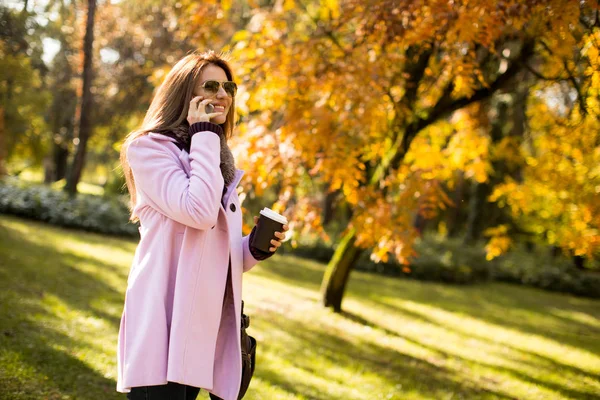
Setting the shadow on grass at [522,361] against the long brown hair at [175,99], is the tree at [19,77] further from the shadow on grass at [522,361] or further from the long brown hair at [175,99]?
the shadow on grass at [522,361]

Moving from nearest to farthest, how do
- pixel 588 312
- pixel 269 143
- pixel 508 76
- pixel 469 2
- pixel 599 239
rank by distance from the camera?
pixel 469 2
pixel 599 239
pixel 269 143
pixel 508 76
pixel 588 312

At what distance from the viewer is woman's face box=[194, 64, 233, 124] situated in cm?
239

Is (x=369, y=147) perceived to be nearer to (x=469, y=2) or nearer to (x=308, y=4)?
(x=469, y=2)

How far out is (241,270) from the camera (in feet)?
8.12

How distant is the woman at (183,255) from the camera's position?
211 centimetres

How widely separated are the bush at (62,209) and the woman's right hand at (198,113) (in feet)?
39.5

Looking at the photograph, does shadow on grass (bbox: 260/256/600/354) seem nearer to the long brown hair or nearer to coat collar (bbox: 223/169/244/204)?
coat collar (bbox: 223/169/244/204)

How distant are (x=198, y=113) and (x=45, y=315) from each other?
4820 millimetres

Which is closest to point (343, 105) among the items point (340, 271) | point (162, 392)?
point (340, 271)

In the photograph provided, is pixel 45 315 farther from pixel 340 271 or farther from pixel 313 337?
pixel 340 271

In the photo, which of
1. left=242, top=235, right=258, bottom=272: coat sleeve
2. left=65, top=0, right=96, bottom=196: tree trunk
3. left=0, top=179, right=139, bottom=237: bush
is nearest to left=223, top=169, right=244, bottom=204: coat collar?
left=242, top=235, right=258, bottom=272: coat sleeve

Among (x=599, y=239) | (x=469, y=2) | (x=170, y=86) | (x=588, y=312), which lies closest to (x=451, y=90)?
(x=599, y=239)

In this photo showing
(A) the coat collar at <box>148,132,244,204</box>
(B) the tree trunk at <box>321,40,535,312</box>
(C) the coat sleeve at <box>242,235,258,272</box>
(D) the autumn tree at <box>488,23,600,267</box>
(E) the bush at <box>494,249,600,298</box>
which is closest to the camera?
(A) the coat collar at <box>148,132,244,204</box>

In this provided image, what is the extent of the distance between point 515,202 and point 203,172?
826 centimetres
